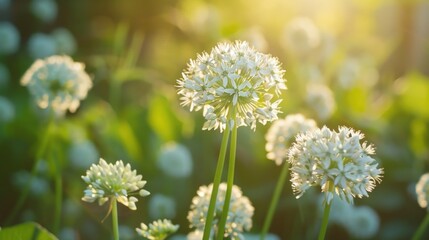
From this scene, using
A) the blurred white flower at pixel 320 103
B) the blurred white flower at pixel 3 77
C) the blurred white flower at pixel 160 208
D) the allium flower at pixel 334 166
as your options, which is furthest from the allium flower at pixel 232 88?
the blurred white flower at pixel 3 77

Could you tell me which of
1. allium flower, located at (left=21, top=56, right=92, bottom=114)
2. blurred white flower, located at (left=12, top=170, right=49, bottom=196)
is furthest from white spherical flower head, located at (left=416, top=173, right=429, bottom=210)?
blurred white flower, located at (left=12, top=170, right=49, bottom=196)

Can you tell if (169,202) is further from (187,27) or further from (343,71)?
(187,27)

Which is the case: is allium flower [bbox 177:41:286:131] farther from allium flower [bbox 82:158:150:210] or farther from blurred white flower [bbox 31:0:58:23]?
blurred white flower [bbox 31:0:58:23]

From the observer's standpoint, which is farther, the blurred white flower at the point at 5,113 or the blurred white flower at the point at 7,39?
the blurred white flower at the point at 7,39

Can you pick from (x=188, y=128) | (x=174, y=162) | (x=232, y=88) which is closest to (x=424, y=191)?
(x=232, y=88)

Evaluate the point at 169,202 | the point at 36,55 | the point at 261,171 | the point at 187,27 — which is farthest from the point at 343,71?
the point at 36,55

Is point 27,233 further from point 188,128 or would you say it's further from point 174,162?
point 188,128

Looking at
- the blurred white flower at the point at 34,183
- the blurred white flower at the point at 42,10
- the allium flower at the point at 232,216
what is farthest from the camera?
the blurred white flower at the point at 42,10

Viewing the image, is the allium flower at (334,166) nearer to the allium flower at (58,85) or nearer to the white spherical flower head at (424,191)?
the white spherical flower head at (424,191)
